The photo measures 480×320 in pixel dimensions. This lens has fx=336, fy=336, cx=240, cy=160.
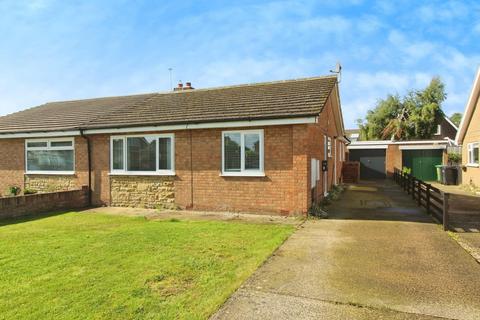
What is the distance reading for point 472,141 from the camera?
1883 cm

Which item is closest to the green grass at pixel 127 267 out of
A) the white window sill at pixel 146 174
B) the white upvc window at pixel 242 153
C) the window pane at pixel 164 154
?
the white upvc window at pixel 242 153

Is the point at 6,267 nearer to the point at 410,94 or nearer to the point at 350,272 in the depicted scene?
the point at 350,272

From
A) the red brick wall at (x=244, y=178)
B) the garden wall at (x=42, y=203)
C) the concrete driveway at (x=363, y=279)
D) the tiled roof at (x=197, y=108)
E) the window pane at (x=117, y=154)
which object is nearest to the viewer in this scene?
the concrete driveway at (x=363, y=279)

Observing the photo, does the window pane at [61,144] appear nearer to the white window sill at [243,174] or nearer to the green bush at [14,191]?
the green bush at [14,191]

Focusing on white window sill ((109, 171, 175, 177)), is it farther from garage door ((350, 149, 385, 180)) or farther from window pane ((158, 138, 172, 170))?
garage door ((350, 149, 385, 180))

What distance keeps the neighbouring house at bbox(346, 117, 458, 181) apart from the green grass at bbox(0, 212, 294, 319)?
20.9m

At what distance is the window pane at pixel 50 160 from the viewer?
13.4 m

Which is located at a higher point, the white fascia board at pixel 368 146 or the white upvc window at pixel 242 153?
the white fascia board at pixel 368 146

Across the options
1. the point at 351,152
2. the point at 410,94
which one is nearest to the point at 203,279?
→ the point at 351,152

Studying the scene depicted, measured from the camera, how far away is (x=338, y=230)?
26.8 feet

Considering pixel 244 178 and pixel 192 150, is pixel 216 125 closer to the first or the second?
pixel 192 150

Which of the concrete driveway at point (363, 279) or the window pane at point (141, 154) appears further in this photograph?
the window pane at point (141, 154)

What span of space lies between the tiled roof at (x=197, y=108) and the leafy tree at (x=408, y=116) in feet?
92.3

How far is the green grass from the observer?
402 centimetres
